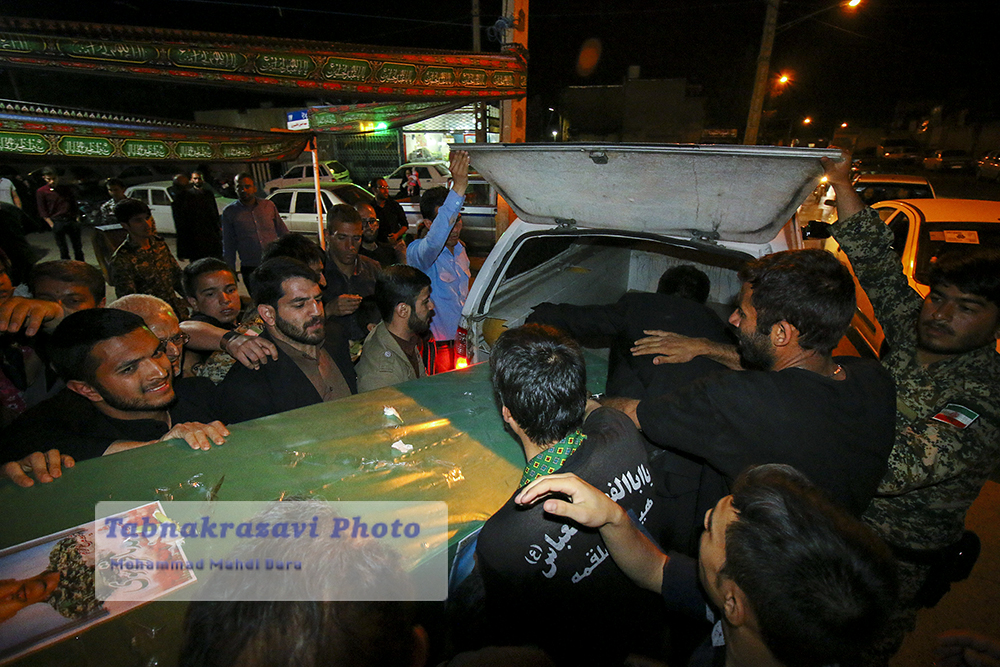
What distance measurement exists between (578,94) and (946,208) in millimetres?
29208

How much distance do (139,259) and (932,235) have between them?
27.8 ft

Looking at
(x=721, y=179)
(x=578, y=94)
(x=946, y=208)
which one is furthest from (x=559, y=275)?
(x=578, y=94)

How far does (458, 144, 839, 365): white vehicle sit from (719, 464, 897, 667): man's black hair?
1486 mm

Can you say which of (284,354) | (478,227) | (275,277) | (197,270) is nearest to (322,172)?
(478,227)

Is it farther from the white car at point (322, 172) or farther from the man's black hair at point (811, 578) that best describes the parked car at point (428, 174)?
the man's black hair at point (811, 578)

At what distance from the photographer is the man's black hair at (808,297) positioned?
1.66m

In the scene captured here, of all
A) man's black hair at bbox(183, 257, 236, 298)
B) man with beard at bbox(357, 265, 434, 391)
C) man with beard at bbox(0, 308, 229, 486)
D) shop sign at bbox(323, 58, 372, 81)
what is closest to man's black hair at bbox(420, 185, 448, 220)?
shop sign at bbox(323, 58, 372, 81)

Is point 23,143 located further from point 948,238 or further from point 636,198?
point 948,238

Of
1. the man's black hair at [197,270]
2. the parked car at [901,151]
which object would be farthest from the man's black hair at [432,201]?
the parked car at [901,151]

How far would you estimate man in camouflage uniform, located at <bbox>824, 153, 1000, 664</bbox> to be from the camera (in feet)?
6.01

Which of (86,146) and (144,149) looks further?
(144,149)

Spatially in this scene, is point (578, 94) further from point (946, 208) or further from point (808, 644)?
point (808, 644)

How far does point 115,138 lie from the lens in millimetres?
3186

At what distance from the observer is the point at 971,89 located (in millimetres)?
36188
